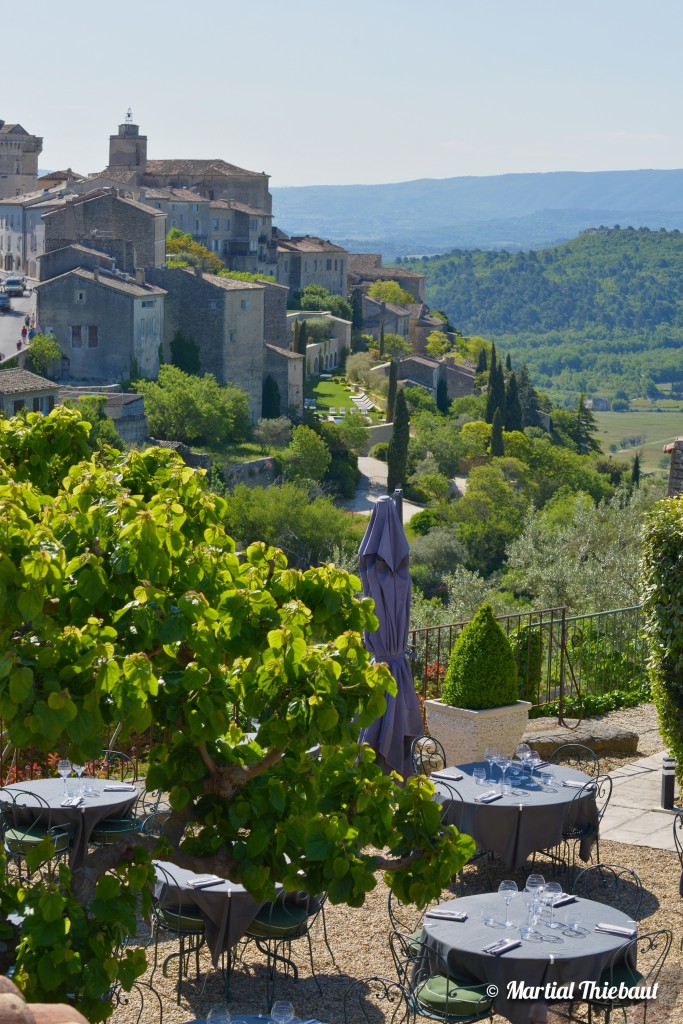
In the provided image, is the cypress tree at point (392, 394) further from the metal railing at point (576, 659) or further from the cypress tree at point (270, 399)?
the metal railing at point (576, 659)

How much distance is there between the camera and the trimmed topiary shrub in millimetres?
10023

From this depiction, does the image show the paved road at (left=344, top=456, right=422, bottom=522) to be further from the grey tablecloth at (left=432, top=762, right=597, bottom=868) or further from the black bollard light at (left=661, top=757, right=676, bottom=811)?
the grey tablecloth at (left=432, top=762, right=597, bottom=868)

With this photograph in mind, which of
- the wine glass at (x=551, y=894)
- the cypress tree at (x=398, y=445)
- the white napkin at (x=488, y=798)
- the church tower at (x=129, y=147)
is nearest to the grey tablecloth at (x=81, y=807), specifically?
the white napkin at (x=488, y=798)

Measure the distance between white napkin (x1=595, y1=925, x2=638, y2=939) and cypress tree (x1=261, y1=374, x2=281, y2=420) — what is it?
74.4m

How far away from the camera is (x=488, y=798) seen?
925 cm

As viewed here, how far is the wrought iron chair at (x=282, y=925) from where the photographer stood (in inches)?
312

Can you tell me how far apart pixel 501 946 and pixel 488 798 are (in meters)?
2.32

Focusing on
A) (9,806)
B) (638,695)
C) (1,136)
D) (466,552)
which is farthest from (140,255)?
(9,806)

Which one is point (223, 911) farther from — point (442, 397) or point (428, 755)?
point (442, 397)

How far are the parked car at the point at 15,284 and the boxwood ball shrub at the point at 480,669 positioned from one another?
235 ft

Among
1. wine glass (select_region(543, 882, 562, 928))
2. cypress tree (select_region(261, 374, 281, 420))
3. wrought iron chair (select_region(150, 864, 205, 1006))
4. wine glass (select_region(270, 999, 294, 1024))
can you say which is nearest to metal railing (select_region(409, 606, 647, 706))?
wrought iron chair (select_region(150, 864, 205, 1006))

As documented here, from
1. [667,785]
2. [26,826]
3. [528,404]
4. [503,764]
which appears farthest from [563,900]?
[528,404]

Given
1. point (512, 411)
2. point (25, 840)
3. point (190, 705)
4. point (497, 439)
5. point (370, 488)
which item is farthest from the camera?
point (512, 411)

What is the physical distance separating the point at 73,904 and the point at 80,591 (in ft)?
4.16
